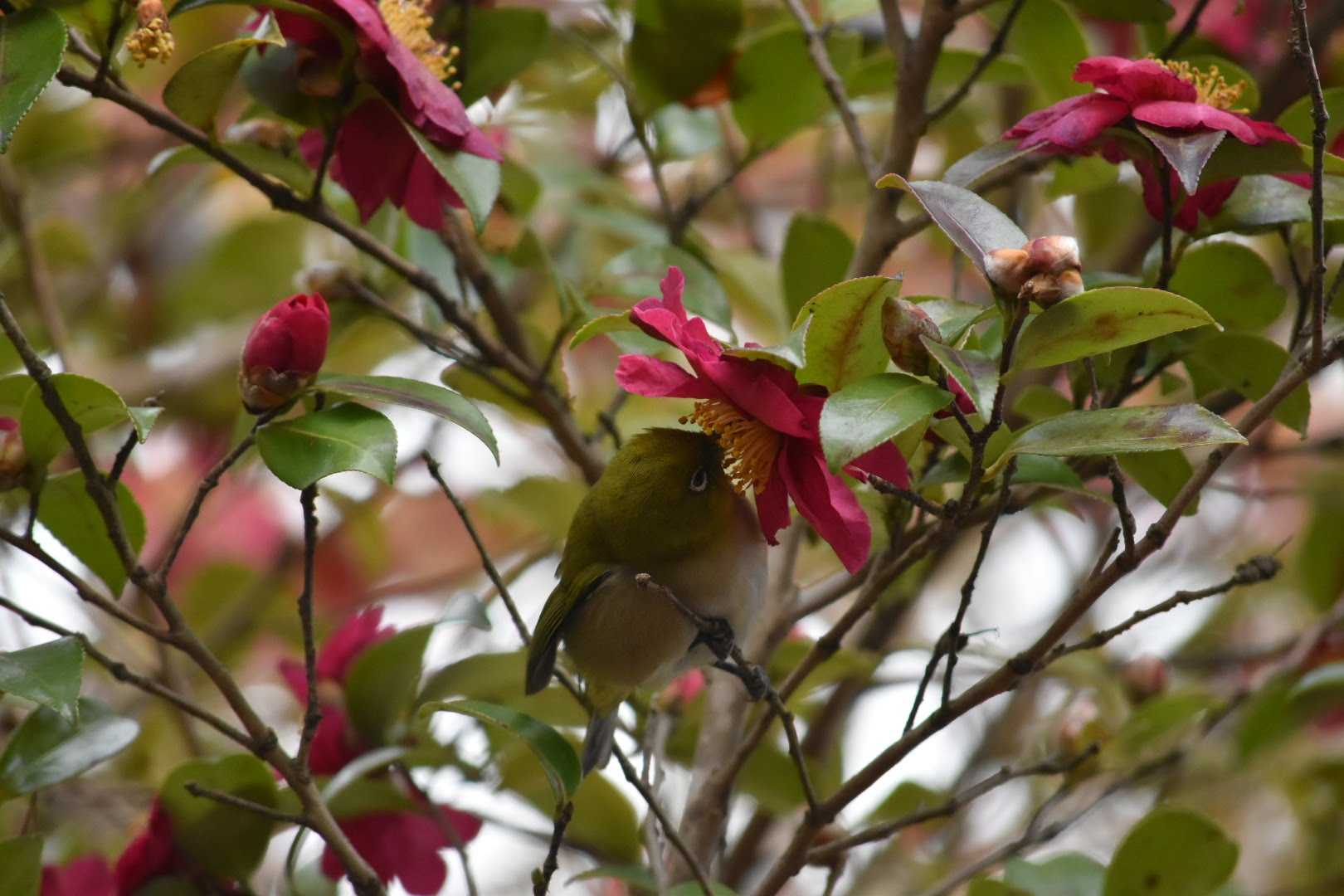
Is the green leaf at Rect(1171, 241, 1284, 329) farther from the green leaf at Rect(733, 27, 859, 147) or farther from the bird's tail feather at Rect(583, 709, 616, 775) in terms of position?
the bird's tail feather at Rect(583, 709, 616, 775)

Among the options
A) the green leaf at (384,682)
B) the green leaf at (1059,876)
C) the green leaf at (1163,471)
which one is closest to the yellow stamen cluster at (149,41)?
the green leaf at (384,682)

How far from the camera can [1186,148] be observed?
3.19 feet

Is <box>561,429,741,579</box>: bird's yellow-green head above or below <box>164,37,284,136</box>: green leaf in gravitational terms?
below

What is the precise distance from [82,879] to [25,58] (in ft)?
2.72

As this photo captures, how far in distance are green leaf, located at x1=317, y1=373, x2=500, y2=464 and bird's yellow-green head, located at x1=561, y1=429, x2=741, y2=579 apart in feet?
0.91

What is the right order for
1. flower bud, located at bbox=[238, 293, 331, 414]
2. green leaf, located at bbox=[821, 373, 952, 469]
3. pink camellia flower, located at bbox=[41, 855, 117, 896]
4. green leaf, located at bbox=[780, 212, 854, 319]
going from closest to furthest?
green leaf, located at bbox=[821, 373, 952, 469] < flower bud, located at bbox=[238, 293, 331, 414] < pink camellia flower, located at bbox=[41, 855, 117, 896] < green leaf, located at bbox=[780, 212, 854, 319]

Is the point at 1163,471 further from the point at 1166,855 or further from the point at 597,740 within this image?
the point at 597,740

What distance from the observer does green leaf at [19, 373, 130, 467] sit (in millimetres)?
1054

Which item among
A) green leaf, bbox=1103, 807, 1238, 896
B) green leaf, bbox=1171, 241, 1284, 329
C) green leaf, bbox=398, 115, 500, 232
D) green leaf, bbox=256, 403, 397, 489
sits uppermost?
green leaf, bbox=398, 115, 500, 232

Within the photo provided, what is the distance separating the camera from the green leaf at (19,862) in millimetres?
1200

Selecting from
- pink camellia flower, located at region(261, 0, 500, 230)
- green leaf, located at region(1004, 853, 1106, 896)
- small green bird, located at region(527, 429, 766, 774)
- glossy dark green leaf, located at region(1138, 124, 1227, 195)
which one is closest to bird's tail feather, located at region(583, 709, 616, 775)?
small green bird, located at region(527, 429, 766, 774)

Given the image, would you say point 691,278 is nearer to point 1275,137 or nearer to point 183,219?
point 1275,137

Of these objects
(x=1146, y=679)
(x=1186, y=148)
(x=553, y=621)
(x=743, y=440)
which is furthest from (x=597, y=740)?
(x=1186, y=148)

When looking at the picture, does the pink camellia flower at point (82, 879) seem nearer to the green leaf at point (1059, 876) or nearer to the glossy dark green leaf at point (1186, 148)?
the green leaf at point (1059, 876)
